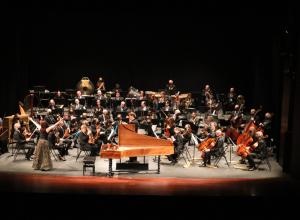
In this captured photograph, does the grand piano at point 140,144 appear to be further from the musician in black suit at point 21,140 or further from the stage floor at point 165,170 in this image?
the musician in black suit at point 21,140

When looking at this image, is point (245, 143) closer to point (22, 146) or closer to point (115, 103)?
point (22, 146)

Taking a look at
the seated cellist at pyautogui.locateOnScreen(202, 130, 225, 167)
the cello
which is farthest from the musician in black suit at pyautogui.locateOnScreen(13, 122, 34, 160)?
the cello

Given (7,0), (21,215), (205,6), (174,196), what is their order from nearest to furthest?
(21,215), (174,196), (205,6), (7,0)

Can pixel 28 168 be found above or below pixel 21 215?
below

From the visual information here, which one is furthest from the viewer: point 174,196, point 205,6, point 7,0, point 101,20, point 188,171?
point 101,20

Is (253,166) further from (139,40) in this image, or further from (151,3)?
(139,40)

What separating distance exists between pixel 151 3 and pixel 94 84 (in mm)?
12319

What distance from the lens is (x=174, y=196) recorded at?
5.81 m

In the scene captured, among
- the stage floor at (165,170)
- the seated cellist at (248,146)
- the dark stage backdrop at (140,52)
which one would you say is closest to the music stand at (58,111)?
the stage floor at (165,170)

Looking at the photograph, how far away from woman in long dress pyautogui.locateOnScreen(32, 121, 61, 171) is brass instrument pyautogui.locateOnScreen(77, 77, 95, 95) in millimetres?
8616

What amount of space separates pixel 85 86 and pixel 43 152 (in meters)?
8.96

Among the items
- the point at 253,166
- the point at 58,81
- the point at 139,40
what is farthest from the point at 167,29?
the point at 253,166

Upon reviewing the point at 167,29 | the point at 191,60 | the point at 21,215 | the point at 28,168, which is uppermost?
the point at 167,29

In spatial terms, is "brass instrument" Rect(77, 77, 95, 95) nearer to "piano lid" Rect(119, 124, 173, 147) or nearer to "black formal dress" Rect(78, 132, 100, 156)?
"black formal dress" Rect(78, 132, 100, 156)
